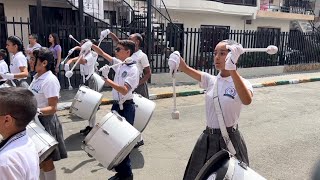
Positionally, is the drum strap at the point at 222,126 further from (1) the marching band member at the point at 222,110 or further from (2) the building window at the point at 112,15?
(2) the building window at the point at 112,15

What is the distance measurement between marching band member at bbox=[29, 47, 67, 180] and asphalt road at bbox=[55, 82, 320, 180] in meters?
0.58

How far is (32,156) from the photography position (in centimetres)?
195

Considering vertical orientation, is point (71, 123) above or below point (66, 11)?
below

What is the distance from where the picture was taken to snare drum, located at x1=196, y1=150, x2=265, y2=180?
213 cm

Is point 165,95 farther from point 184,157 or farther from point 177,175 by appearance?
point 177,175

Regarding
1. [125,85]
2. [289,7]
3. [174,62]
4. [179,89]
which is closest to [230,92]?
[174,62]

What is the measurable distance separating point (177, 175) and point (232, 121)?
1.73 m

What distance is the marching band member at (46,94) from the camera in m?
3.34

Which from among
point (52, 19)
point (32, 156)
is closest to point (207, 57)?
point (52, 19)

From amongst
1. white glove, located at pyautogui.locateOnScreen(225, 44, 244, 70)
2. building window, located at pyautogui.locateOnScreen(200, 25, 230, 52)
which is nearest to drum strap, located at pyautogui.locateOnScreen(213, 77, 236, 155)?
white glove, located at pyautogui.locateOnScreen(225, 44, 244, 70)

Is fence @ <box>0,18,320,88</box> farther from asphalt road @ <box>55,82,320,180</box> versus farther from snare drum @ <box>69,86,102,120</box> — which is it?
snare drum @ <box>69,86,102,120</box>

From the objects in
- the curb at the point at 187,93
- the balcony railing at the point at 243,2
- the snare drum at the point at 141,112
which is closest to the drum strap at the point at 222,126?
the snare drum at the point at 141,112

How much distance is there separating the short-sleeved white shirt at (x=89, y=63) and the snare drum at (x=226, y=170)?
4104 millimetres

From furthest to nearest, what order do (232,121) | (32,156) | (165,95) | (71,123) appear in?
1. (165,95)
2. (71,123)
3. (232,121)
4. (32,156)
